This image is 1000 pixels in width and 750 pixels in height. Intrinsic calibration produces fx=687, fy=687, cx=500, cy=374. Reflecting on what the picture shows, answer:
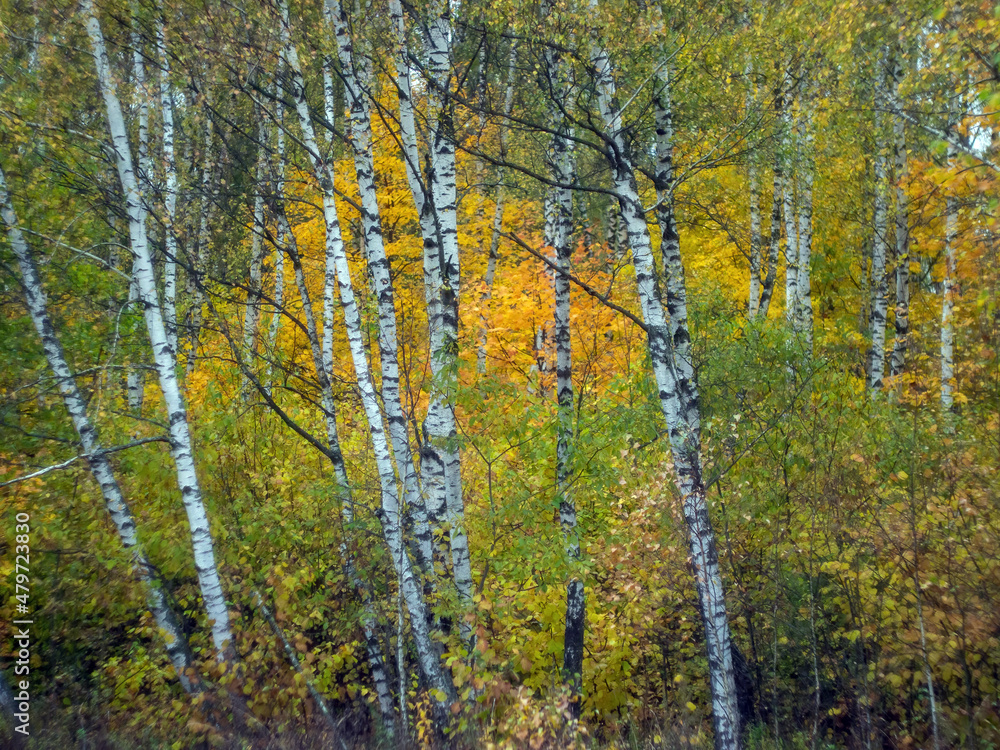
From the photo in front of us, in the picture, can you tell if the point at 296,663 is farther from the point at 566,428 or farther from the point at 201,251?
the point at 201,251

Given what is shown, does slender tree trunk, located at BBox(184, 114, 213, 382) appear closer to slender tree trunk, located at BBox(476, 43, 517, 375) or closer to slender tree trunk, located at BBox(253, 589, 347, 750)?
slender tree trunk, located at BBox(253, 589, 347, 750)

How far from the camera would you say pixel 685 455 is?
6.42 meters

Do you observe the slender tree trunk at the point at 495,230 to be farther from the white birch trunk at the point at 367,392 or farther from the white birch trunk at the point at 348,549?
the white birch trunk at the point at 348,549

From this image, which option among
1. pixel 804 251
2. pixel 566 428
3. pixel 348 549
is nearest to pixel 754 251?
pixel 804 251

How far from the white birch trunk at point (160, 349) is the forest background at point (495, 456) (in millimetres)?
33

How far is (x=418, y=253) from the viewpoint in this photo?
1642 cm

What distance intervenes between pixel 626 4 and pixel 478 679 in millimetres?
6373

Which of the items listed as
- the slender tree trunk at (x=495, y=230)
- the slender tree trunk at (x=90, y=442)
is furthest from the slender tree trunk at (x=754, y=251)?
the slender tree trunk at (x=90, y=442)

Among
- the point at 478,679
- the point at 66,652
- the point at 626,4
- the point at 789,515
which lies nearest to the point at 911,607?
the point at 789,515

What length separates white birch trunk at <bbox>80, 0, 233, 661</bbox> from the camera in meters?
6.72

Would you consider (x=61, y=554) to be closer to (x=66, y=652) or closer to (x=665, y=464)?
(x=66, y=652)

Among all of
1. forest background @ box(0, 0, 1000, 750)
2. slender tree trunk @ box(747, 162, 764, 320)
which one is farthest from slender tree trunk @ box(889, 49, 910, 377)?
slender tree trunk @ box(747, 162, 764, 320)

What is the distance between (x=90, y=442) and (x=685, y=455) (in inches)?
249

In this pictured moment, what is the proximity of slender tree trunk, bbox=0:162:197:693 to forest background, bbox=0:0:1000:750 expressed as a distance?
5 cm
